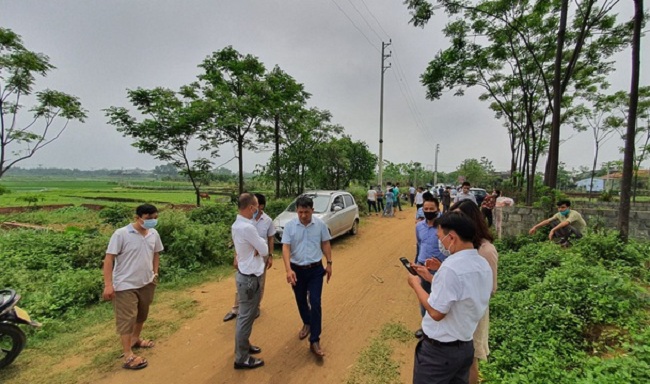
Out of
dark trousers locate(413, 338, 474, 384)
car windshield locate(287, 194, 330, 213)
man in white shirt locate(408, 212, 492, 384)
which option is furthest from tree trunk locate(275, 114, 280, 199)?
dark trousers locate(413, 338, 474, 384)

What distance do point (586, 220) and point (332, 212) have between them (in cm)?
694

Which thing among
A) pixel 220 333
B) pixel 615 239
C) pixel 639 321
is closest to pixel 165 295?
pixel 220 333

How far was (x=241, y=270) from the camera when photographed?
9.47 ft

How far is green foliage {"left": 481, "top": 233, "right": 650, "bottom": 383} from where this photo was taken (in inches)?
87.5

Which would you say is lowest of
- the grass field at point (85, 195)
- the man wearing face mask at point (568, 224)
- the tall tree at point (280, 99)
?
the grass field at point (85, 195)

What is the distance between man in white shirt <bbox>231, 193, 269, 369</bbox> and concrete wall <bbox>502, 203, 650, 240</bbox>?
23.6ft

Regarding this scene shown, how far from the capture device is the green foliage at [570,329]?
2223mm

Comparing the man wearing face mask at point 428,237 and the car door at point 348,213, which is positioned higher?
the man wearing face mask at point 428,237

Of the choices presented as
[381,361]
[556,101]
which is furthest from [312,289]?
[556,101]

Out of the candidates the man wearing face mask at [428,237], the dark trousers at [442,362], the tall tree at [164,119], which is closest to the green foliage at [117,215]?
the tall tree at [164,119]

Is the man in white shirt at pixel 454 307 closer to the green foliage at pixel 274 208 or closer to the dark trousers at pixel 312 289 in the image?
the dark trousers at pixel 312 289

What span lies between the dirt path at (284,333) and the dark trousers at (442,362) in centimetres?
134

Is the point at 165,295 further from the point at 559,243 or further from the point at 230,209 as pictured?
the point at 559,243

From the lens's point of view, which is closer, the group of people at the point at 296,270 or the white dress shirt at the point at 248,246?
the group of people at the point at 296,270
